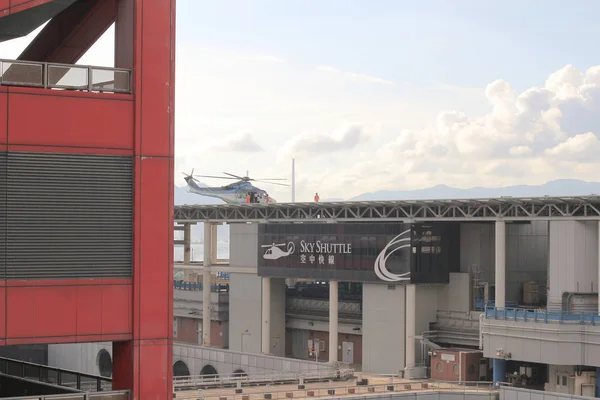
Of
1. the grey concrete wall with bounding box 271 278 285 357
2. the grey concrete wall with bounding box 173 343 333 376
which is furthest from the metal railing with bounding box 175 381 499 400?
the grey concrete wall with bounding box 271 278 285 357

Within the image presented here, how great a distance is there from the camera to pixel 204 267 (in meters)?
92.6

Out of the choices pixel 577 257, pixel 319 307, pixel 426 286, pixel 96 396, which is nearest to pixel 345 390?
pixel 426 286

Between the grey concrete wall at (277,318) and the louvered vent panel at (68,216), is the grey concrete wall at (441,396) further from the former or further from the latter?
the louvered vent panel at (68,216)

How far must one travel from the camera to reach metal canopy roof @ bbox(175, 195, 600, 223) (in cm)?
6712

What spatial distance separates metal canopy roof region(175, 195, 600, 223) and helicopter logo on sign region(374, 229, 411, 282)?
58.4 inches

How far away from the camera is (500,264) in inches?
2768

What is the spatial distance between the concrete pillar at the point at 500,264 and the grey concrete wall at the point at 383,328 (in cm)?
813

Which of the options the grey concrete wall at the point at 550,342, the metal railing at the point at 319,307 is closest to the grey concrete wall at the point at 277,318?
the metal railing at the point at 319,307

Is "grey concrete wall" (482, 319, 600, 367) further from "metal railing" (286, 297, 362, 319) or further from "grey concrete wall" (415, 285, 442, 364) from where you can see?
"metal railing" (286, 297, 362, 319)

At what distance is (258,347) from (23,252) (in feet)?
224

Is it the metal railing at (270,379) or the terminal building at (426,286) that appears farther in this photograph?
the terminal building at (426,286)

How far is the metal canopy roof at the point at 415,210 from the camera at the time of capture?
67.1 m

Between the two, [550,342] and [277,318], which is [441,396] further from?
[277,318]

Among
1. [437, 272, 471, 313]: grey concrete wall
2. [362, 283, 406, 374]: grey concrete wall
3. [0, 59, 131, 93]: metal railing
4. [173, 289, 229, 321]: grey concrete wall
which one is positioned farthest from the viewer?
[173, 289, 229, 321]: grey concrete wall
